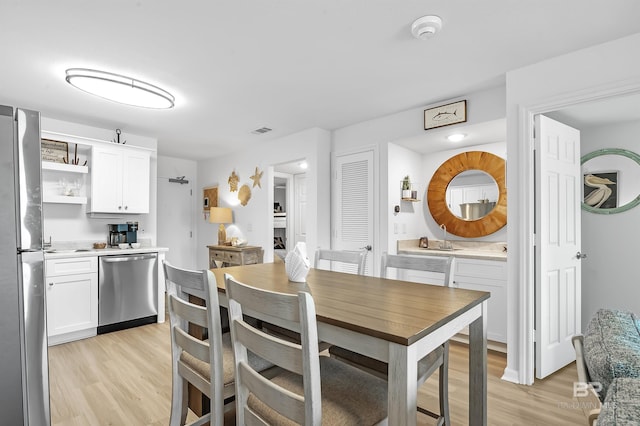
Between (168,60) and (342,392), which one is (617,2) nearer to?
(342,392)

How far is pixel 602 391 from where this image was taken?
2.60ft

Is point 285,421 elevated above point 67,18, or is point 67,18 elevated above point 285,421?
point 67,18

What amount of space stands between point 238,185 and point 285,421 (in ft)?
14.6

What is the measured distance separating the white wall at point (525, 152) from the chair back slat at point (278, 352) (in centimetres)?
212

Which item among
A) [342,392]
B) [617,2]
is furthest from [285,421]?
[617,2]

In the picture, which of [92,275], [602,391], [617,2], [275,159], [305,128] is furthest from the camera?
[275,159]

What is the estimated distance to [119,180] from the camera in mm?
3916

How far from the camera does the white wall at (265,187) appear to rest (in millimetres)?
4055

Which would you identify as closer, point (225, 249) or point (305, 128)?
point (305, 128)

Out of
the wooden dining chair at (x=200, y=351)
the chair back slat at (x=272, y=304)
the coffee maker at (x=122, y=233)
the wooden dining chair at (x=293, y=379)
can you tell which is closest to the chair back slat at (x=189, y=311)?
the wooden dining chair at (x=200, y=351)

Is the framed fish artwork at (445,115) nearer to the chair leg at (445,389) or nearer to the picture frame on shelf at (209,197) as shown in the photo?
the chair leg at (445,389)

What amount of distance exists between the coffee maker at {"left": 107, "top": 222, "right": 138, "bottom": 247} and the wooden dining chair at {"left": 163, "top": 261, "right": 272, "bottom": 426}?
2.89 metres

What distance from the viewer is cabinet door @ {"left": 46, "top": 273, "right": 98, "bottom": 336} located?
319cm

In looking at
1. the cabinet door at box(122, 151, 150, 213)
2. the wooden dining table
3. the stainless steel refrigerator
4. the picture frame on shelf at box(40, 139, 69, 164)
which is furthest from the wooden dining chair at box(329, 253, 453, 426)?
the picture frame on shelf at box(40, 139, 69, 164)
